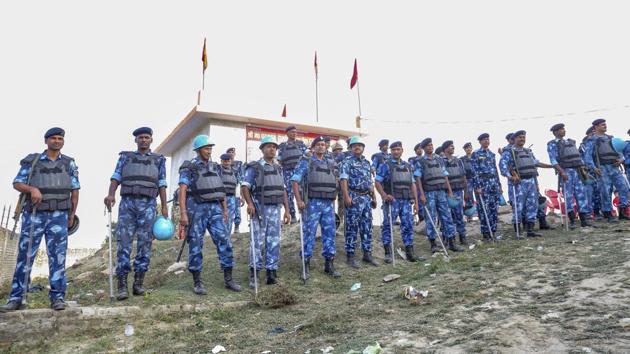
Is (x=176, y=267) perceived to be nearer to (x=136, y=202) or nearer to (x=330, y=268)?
(x=136, y=202)

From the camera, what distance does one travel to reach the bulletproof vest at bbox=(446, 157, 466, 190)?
9.20m

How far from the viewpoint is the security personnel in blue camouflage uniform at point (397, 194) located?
320 inches

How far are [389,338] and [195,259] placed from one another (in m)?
3.54

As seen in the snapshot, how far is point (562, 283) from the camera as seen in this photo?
4.52 metres

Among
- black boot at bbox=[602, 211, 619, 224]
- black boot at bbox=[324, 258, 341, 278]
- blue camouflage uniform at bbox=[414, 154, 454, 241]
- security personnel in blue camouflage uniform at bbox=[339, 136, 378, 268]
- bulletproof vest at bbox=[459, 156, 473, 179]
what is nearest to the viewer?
black boot at bbox=[324, 258, 341, 278]

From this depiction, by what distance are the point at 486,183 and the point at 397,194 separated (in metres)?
2.62

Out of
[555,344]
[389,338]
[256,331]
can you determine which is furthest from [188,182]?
[555,344]

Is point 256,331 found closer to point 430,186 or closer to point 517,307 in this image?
point 517,307

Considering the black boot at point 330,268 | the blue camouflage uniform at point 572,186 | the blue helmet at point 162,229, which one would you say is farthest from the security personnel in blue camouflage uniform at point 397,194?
the blue helmet at point 162,229

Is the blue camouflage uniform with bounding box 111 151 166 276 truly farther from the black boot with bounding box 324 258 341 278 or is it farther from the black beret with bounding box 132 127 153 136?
the black boot with bounding box 324 258 341 278

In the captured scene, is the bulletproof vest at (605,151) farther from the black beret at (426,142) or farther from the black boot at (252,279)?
the black boot at (252,279)

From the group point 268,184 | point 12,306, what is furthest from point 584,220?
point 12,306

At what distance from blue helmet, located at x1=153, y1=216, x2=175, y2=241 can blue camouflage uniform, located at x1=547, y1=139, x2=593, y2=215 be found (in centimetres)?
818

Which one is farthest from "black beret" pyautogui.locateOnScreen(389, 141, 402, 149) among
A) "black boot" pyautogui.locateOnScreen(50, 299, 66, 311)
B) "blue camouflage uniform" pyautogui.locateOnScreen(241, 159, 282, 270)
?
"black boot" pyautogui.locateOnScreen(50, 299, 66, 311)
